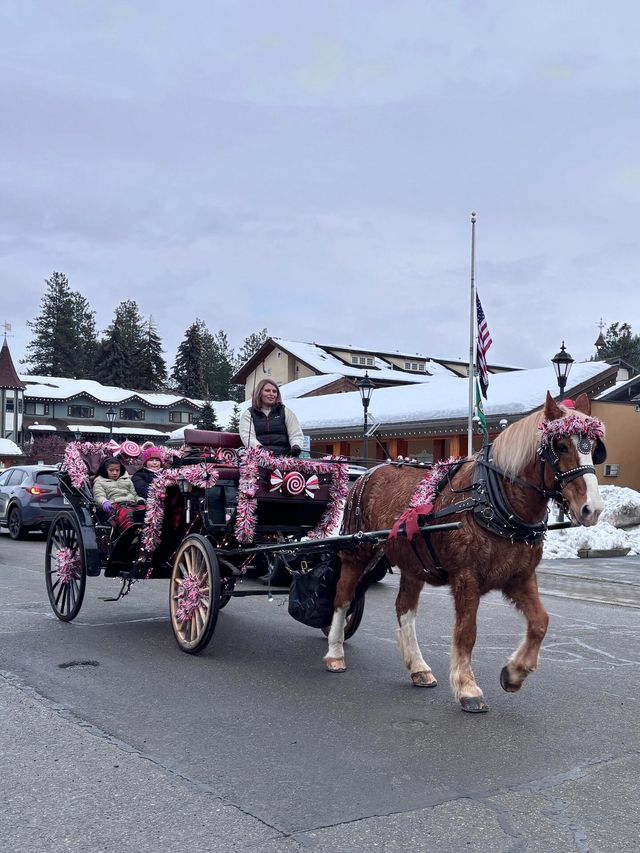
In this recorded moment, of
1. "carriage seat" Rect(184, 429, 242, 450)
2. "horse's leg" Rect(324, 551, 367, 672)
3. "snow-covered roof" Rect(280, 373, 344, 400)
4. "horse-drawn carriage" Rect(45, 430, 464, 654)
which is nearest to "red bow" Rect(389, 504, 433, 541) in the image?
"horse-drawn carriage" Rect(45, 430, 464, 654)

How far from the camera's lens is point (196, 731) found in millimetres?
5035

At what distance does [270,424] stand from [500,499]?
2903 millimetres

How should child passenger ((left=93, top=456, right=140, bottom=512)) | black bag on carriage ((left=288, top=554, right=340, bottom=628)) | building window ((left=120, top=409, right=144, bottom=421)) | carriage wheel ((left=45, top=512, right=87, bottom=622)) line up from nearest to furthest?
Answer: black bag on carriage ((left=288, top=554, right=340, bottom=628)) < carriage wheel ((left=45, top=512, right=87, bottom=622)) < child passenger ((left=93, top=456, right=140, bottom=512)) < building window ((left=120, top=409, right=144, bottom=421))

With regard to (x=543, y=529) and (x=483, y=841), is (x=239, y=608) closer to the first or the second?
(x=543, y=529)

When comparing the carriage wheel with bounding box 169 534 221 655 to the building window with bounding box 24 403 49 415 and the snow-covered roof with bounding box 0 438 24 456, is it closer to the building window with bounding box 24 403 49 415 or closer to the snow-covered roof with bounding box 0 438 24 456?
the snow-covered roof with bounding box 0 438 24 456

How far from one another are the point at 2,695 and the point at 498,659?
387 cm

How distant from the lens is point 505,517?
5.46 metres

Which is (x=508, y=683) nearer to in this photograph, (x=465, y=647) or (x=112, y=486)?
(x=465, y=647)

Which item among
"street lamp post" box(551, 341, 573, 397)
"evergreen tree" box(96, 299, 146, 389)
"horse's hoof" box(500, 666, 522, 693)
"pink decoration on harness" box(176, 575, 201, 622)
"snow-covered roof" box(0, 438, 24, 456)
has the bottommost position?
"horse's hoof" box(500, 666, 522, 693)

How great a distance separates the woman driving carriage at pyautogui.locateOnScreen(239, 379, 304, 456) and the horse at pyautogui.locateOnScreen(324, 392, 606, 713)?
207 cm

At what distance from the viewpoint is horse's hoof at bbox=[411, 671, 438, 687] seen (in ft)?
20.1

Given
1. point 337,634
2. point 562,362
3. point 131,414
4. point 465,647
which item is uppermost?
point 131,414

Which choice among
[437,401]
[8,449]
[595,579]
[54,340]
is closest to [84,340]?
[54,340]

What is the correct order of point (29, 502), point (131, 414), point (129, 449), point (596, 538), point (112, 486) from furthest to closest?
point (131, 414)
point (29, 502)
point (596, 538)
point (129, 449)
point (112, 486)
